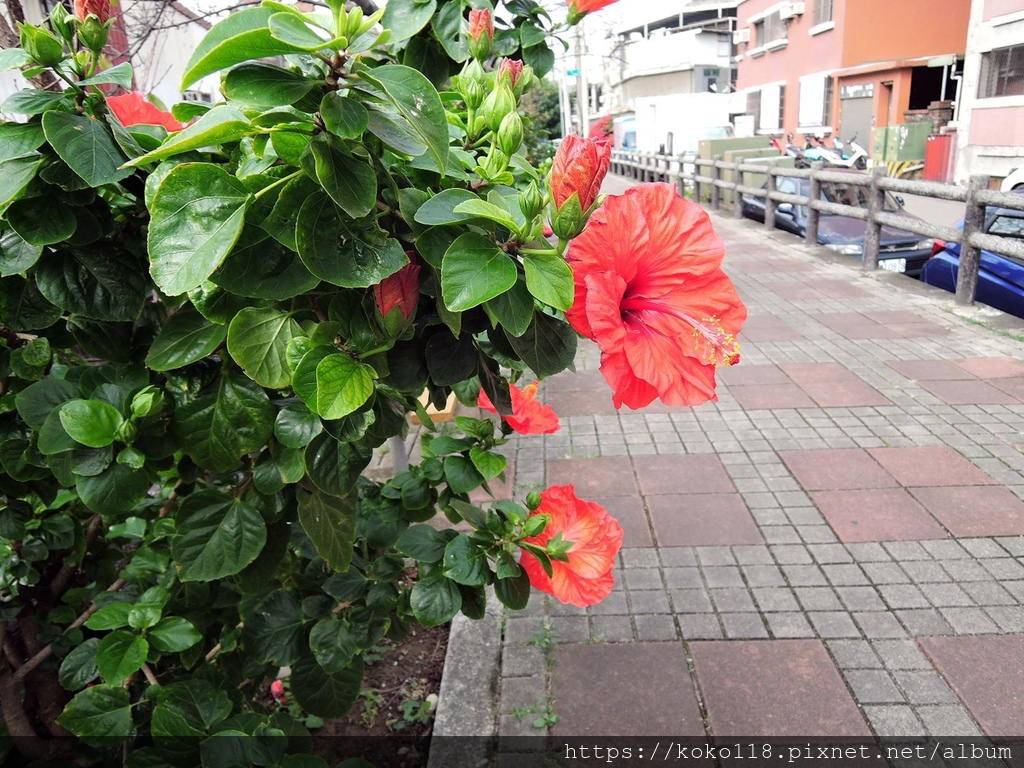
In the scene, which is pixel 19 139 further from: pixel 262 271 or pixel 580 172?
pixel 580 172

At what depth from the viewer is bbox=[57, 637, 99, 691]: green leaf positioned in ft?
4.38

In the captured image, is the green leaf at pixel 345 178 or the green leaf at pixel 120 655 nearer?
the green leaf at pixel 345 178

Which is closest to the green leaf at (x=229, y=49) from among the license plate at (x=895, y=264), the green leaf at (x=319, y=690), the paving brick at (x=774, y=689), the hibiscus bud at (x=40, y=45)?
the hibiscus bud at (x=40, y=45)

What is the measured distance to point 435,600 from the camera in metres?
1.33

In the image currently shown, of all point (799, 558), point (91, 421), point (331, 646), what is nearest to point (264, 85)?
point (91, 421)

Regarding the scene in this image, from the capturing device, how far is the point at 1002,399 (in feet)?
14.5

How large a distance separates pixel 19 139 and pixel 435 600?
0.91 m

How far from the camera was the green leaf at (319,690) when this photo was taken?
5.00ft

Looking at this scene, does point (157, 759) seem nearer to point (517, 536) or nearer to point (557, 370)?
point (517, 536)

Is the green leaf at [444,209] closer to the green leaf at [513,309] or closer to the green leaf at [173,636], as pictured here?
the green leaf at [513,309]

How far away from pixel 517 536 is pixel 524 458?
269 centimetres

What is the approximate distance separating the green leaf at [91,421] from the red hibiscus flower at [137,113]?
40cm

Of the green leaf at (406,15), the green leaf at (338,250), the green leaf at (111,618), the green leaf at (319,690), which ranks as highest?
the green leaf at (406,15)

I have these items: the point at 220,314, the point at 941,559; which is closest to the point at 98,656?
the point at 220,314
